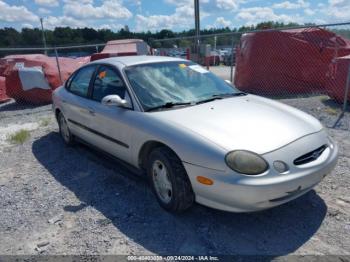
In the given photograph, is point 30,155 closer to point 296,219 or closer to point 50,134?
point 50,134

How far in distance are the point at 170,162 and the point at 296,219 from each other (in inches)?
53.3

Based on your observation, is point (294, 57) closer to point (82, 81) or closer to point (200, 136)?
point (82, 81)

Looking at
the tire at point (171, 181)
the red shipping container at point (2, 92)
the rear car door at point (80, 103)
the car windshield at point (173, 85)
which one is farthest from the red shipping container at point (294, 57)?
the red shipping container at point (2, 92)

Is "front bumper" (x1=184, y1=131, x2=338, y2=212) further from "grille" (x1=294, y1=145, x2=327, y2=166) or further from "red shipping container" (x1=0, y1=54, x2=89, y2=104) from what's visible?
"red shipping container" (x1=0, y1=54, x2=89, y2=104)

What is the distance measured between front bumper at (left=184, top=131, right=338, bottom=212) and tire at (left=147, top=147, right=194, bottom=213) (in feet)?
0.43

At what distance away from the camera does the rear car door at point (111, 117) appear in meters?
3.76

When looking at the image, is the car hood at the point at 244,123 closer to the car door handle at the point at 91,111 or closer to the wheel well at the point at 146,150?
the wheel well at the point at 146,150

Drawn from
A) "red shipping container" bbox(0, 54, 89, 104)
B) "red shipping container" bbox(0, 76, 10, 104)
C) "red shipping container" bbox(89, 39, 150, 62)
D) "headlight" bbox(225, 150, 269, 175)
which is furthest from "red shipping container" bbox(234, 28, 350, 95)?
"red shipping container" bbox(0, 76, 10, 104)

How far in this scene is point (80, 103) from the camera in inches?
185

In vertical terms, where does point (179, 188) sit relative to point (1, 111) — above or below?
above

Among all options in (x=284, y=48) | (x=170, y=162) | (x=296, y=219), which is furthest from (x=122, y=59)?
(x=284, y=48)

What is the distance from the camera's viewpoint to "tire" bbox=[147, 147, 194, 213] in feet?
10.1

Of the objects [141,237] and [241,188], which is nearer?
[241,188]

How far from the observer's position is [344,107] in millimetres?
6902
